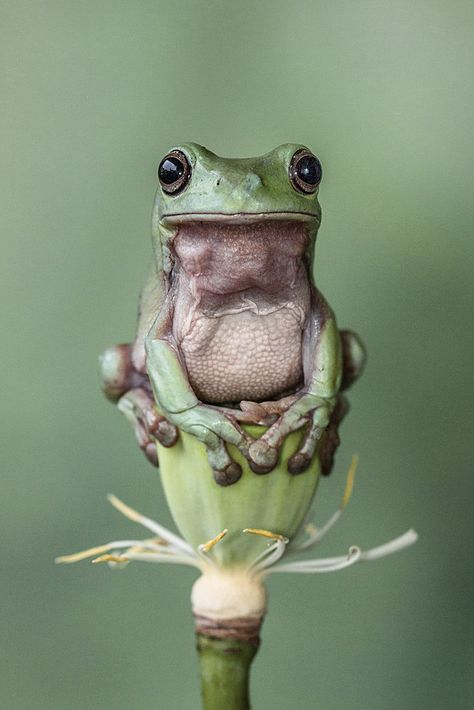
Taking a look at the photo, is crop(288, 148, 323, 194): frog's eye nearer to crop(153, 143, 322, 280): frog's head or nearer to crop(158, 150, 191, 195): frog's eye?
crop(153, 143, 322, 280): frog's head

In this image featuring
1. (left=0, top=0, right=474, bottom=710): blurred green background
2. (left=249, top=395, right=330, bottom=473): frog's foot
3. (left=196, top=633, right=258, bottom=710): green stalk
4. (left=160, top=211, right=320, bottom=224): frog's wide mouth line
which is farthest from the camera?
(left=0, top=0, right=474, bottom=710): blurred green background

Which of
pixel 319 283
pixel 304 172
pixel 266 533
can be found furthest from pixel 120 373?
pixel 319 283

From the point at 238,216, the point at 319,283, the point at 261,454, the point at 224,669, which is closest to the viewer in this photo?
the point at 238,216

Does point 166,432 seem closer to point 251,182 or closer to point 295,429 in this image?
point 295,429

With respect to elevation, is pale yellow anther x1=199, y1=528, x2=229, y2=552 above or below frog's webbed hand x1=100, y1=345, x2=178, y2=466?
below

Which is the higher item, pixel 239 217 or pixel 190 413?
pixel 239 217

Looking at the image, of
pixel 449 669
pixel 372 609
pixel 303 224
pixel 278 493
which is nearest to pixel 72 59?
pixel 303 224

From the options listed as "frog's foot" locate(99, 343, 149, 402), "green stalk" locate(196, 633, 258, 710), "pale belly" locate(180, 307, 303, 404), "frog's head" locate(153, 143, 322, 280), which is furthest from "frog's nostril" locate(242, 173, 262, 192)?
"green stalk" locate(196, 633, 258, 710)

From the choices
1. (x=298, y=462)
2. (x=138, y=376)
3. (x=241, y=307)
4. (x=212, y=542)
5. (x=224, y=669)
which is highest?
(x=241, y=307)
